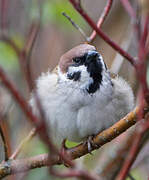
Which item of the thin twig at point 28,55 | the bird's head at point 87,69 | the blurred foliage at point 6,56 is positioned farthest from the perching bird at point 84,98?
the thin twig at point 28,55

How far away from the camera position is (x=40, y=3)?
3.27 metres

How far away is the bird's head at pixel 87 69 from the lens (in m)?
2.73

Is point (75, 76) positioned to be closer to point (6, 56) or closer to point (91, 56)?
point (91, 56)

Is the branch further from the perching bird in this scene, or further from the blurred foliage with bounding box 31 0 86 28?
the blurred foliage with bounding box 31 0 86 28

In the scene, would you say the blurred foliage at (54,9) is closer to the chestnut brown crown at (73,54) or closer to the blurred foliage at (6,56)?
the blurred foliage at (6,56)

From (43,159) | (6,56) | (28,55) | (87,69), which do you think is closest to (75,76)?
(87,69)

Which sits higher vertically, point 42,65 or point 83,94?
point 83,94

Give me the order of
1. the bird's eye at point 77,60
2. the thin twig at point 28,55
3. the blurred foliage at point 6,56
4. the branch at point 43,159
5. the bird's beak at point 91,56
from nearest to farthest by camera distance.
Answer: the thin twig at point 28,55 → the branch at point 43,159 → the bird's beak at point 91,56 → the bird's eye at point 77,60 → the blurred foliage at point 6,56

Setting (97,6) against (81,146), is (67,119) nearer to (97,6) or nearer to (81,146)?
(81,146)

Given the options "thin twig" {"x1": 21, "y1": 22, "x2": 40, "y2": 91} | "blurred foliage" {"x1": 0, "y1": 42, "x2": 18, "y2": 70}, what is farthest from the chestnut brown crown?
"thin twig" {"x1": 21, "y1": 22, "x2": 40, "y2": 91}

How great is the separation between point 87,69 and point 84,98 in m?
0.21

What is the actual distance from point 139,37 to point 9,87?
414 millimetres

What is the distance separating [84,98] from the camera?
8.99ft

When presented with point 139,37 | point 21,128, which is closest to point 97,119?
point 139,37
